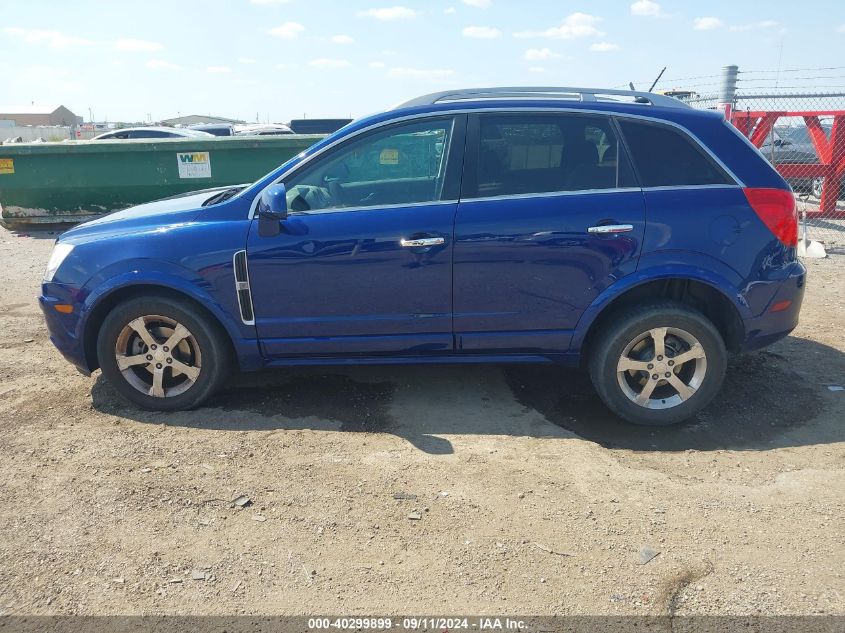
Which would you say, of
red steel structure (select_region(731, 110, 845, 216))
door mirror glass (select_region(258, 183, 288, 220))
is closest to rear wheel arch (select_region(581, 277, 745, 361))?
door mirror glass (select_region(258, 183, 288, 220))

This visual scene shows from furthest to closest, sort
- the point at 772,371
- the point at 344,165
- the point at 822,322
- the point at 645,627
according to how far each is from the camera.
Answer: the point at 822,322, the point at 772,371, the point at 344,165, the point at 645,627

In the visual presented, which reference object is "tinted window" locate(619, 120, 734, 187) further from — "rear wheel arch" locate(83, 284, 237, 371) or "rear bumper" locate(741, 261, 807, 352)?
"rear wheel arch" locate(83, 284, 237, 371)

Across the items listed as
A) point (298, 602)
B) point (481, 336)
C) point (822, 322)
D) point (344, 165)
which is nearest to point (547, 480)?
point (481, 336)

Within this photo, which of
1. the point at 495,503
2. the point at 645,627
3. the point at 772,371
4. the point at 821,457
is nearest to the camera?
the point at 645,627

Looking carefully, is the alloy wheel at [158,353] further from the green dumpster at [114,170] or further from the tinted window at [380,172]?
the green dumpster at [114,170]

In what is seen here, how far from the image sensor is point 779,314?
4.01 meters

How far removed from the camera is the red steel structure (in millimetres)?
10469

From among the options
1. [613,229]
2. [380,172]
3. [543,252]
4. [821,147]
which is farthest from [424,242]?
[821,147]

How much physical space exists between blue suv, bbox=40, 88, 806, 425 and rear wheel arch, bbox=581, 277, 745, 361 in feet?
0.04

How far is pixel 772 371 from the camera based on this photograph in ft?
16.0

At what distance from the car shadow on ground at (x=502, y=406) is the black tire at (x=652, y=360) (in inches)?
5.0

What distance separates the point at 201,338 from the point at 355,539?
5.81 ft

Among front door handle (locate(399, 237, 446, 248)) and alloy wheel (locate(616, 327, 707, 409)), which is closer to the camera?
front door handle (locate(399, 237, 446, 248))

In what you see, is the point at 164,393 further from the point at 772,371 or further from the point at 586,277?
the point at 772,371
